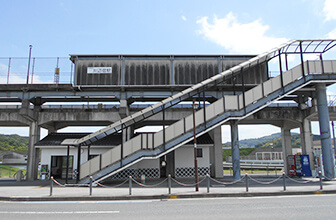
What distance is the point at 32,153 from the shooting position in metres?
22.7

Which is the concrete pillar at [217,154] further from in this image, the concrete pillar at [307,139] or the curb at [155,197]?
the curb at [155,197]

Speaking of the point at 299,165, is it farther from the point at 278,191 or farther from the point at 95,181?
the point at 95,181

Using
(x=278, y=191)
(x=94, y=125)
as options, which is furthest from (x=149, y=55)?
(x=278, y=191)

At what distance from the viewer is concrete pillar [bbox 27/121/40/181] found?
73.6ft

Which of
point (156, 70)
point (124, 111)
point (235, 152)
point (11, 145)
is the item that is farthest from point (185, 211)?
point (11, 145)

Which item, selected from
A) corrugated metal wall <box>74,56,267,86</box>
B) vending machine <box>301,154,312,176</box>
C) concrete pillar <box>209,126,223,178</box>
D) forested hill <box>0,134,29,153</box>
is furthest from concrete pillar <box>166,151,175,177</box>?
forested hill <box>0,134,29,153</box>

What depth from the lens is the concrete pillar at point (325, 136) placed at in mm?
18750

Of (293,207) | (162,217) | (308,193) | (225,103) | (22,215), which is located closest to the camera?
(162,217)

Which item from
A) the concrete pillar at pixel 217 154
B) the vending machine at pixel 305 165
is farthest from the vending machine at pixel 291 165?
the concrete pillar at pixel 217 154

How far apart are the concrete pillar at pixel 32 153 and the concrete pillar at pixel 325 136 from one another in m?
25.6

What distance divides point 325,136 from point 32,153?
84.9 feet

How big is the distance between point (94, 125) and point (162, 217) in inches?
890

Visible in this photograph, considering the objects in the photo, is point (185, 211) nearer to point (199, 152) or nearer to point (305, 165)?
point (199, 152)

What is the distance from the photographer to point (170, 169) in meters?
24.9
